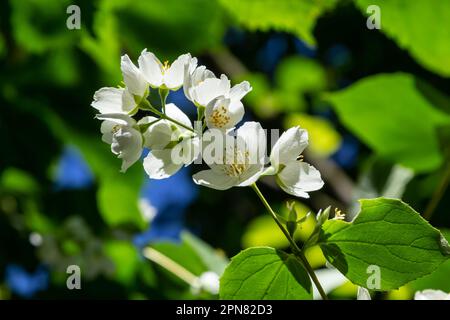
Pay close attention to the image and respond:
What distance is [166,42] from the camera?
2.29m

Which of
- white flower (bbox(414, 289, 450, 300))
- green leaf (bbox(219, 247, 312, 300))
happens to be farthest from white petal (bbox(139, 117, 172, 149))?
→ white flower (bbox(414, 289, 450, 300))

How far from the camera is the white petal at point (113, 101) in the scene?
1.15 metres

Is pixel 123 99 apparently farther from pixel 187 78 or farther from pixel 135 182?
pixel 135 182

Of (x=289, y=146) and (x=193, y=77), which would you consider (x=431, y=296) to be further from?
(x=193, y=77)

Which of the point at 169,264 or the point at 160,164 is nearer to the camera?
the point at 160,164

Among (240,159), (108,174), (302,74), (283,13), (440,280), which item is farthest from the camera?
(302,74)

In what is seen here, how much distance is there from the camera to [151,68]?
1.16 m

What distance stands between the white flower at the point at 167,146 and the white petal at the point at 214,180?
4cm

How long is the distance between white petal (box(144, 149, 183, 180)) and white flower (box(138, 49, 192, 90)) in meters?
0.13

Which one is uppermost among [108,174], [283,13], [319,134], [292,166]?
[319,134]

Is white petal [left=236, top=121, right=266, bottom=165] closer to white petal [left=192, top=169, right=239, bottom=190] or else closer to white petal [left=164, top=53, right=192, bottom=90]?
white petal [left=192, top=169, right=239, bottom=190]

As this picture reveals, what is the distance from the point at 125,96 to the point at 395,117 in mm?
1144

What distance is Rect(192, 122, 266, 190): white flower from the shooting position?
1.09 meters

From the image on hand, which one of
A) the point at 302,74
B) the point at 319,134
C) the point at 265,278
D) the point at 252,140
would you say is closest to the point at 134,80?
the point at 252,140
